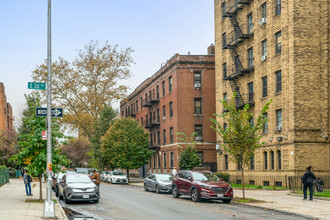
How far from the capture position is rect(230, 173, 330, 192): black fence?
2942cm

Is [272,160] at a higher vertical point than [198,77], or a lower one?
lower

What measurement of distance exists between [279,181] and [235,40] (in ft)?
45.2

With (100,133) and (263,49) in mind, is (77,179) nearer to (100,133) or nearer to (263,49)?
(263,49)

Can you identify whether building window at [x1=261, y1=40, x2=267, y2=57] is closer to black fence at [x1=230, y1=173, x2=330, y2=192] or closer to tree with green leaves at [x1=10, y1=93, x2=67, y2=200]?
black fence at [x1=230, y1=173, x2=330, y2=192]

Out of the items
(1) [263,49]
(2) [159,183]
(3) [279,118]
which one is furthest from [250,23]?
(2) [159,183]

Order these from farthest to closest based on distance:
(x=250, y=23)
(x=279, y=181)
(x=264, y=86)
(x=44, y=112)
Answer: (x=250, y=23) < (x=264, y=86) < (x=279, y=181) < (x=44, y=112)

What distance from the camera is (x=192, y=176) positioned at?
73.9ft

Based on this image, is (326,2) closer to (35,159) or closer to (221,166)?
(221,166)

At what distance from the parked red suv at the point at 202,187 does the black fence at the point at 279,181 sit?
6.78 m

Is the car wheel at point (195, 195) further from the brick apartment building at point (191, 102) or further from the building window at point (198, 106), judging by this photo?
the building window at point (198, 106)

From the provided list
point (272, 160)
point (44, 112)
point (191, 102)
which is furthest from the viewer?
point (191, 102)

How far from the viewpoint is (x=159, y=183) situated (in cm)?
2852

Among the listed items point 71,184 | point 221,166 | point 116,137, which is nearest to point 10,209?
point 71,184

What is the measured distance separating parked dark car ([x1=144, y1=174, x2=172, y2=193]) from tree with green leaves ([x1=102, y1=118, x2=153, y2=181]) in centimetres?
1808
